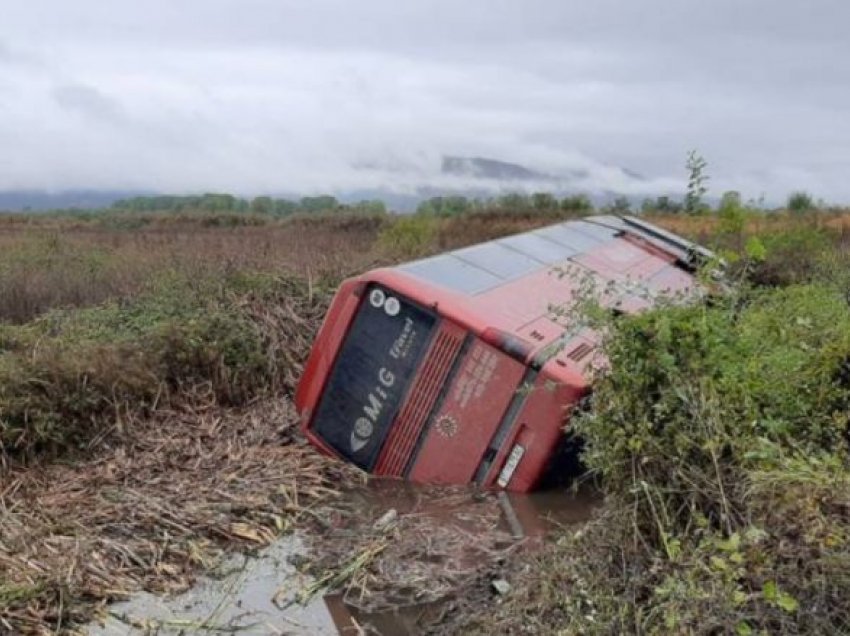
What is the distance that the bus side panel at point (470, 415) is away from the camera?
6270 millimetres

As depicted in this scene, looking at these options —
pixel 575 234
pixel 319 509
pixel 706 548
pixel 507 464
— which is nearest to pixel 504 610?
pixel 706 548

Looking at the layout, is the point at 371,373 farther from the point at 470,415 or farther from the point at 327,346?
the point at 470,415

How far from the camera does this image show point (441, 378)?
257 inches

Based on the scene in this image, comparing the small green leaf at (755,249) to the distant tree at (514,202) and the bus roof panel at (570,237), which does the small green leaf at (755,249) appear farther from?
the distant tree at (514,202)

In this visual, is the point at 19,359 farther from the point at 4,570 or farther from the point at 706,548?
the point at 706,548

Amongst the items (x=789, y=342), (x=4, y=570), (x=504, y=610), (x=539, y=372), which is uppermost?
(x=789, y=342)

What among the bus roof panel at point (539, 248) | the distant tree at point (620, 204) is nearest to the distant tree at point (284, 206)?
the distant tree at point (620, 204)

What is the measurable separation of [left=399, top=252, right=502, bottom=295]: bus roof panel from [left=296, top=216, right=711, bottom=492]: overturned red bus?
18 mm

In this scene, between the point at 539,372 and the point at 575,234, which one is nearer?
the point at 539,372

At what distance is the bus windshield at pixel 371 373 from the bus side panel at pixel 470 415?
0.39m

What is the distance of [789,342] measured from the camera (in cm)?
451

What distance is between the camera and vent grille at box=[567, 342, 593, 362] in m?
6.45

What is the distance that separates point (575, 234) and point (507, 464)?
6249mm

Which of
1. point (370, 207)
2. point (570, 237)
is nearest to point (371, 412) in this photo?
point (570, 237)
